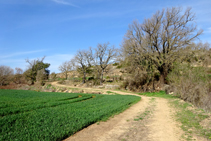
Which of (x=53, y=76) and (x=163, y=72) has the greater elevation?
(x=53, y=76)

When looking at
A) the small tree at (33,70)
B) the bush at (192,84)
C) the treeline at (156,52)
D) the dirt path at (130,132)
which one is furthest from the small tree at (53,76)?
the dirt path at (130,132)

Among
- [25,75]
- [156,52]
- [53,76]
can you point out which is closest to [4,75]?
[25,75]

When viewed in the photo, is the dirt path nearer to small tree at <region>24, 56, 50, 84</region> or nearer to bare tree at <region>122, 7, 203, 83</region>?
bare tree at <region>122, 7, 203, 83</region>

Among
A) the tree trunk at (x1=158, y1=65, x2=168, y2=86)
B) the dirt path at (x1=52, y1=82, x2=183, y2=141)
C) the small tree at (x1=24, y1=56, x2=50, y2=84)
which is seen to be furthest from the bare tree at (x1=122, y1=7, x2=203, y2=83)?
the small tree at (x1=24, y1=56, x2=50, y2=84)

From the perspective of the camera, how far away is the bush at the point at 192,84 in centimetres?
1413

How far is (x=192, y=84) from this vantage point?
1523cm

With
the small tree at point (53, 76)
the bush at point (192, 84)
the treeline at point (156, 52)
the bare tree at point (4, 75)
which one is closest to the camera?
the bush at point (192, 84)

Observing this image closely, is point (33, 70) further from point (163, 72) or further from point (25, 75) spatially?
point (163, 72)

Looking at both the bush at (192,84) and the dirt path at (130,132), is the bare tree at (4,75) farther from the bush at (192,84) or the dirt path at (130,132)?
the bush at (192,84)

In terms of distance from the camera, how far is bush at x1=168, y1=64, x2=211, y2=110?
14.1 metres

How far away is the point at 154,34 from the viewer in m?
25.7

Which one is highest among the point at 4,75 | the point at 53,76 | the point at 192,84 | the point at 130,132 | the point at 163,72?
the point at 53,76

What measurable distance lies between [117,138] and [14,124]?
4.78 metres

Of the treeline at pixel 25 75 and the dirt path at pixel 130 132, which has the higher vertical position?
the treeline at pixel 25 75
